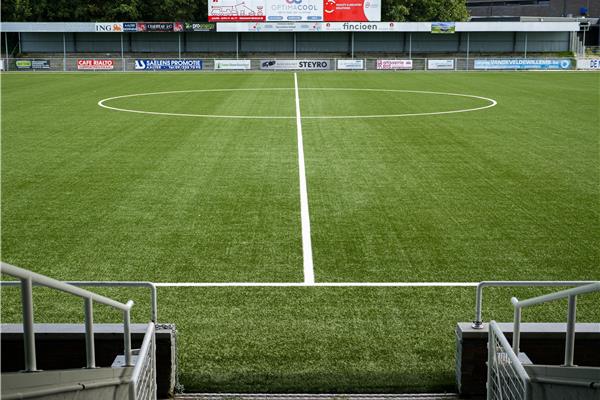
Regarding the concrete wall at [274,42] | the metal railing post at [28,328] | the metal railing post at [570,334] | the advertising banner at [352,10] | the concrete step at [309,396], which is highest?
the advertising banner at [352,10]

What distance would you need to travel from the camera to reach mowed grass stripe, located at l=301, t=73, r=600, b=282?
37.9 ft

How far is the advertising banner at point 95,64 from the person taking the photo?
66062 mm

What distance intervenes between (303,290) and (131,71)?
57.6 metres

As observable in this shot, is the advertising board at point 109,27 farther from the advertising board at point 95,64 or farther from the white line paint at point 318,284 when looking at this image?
the white line paint at point 318,284

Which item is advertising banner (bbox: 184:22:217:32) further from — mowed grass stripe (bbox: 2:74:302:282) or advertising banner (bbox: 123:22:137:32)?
mowed grass stripe (bbox: 2:74:302:282)

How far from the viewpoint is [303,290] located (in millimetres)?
10336

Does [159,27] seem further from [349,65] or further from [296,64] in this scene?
[349,65]

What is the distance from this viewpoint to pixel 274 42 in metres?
81.1

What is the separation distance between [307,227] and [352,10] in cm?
6400

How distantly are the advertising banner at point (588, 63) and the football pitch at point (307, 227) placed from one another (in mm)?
41389

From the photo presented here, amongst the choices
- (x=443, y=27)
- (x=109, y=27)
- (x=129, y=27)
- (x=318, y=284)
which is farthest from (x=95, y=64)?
(x=318, y=284)

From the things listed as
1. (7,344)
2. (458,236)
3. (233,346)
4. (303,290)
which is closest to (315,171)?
(458,236)

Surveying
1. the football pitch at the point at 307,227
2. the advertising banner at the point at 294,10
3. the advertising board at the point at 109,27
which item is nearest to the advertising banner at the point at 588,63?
the advertising banner at the point at 294,10

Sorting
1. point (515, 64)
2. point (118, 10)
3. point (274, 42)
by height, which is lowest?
point (515, 64)
